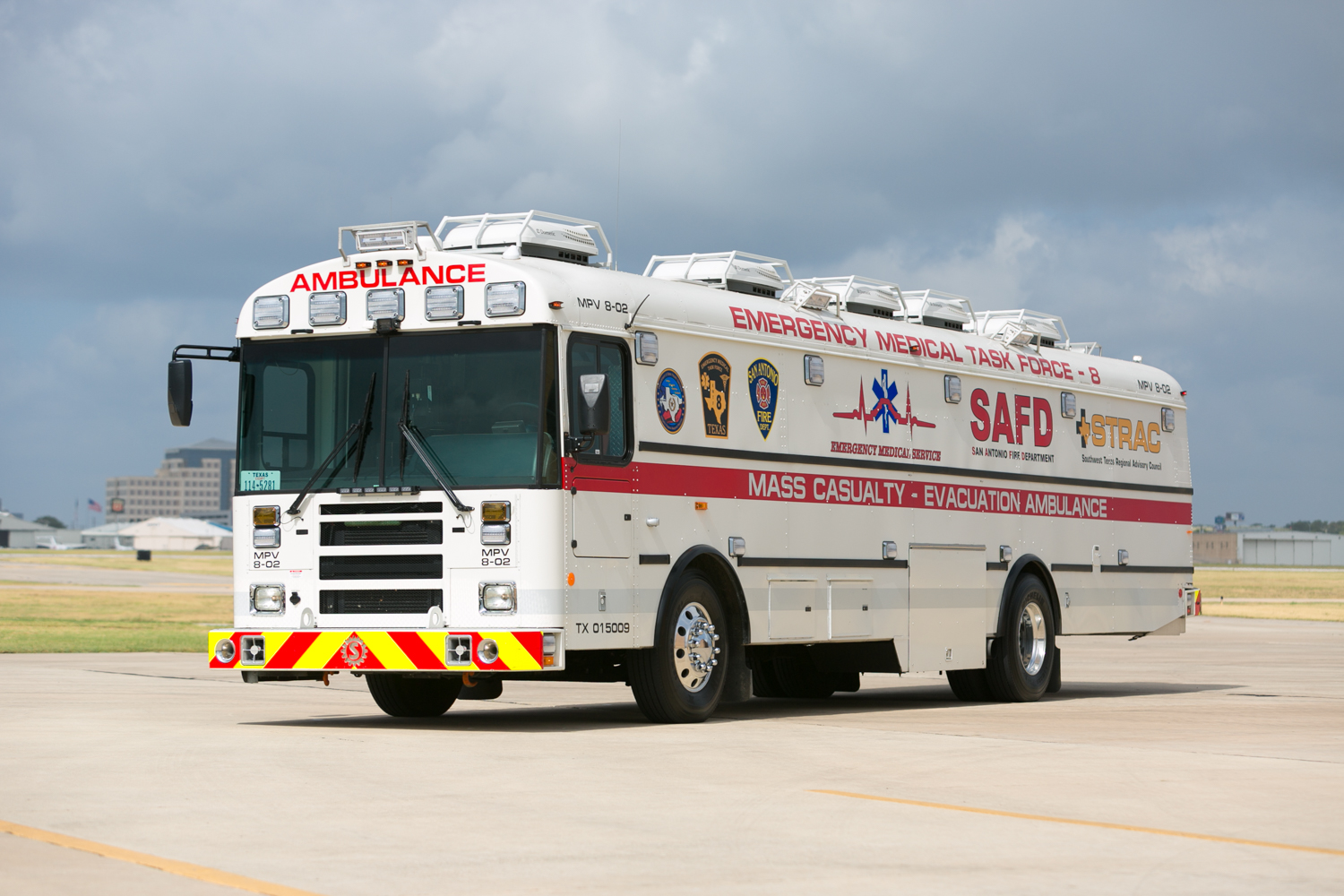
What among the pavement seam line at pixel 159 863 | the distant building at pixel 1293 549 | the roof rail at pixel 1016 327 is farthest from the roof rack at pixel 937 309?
the distant building at pixel 1293 549

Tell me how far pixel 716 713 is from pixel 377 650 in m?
3.98

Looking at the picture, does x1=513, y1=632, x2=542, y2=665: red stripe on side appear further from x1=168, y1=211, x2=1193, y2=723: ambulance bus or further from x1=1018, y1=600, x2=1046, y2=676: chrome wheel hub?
x1=1018, y1=600, x2=1046, y2=676: chrome wheel hub

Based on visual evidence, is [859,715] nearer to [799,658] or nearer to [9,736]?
[799,658]

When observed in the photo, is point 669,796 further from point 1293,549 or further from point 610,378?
point 1293,549

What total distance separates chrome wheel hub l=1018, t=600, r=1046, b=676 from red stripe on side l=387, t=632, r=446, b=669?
7.34m

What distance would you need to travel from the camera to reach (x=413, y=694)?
1534 cm

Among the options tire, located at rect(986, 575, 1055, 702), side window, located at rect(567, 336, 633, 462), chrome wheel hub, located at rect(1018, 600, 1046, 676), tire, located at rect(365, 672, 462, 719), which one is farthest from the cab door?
chrome wheel hub, located at rect(1018, 600, 1046, 676)

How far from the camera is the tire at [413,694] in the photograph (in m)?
15.2

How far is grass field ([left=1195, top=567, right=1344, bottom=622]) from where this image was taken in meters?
51.7

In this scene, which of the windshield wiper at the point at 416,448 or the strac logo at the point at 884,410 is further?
the strac logo at the point at 884,410

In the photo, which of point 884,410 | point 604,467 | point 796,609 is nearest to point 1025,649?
point 884,410

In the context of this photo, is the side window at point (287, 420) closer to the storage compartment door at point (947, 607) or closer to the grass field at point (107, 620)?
the storage compartment door at point (947, 607)

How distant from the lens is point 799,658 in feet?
59.2

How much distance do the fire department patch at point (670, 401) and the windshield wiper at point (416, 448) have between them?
181 cm
